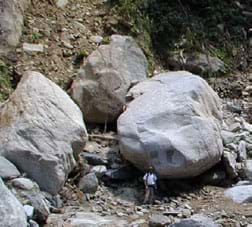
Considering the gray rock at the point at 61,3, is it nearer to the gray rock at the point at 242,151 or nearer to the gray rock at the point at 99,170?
the gray rock at the point at 99,170

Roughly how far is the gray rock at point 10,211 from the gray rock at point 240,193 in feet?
7.14

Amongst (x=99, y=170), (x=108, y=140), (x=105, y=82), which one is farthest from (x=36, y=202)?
(x=105, y=82)

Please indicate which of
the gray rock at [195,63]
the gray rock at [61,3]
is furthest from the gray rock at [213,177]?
the gray rock at [61,3]

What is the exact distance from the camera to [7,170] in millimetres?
5777

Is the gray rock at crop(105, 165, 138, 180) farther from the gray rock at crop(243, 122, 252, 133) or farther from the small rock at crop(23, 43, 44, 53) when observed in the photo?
the small rock at crop(23, 43, 44, 53)

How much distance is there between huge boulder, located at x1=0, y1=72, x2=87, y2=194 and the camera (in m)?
5.92

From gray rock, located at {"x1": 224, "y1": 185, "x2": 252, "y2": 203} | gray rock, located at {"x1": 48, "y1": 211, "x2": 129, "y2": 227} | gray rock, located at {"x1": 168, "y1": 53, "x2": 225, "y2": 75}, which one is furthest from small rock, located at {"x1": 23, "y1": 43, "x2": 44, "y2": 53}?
gray rock, located at {"x1": 224, "y1": 185, "x2": 252, "y2": 203}

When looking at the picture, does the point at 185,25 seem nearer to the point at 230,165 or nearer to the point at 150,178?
the point at 230,165

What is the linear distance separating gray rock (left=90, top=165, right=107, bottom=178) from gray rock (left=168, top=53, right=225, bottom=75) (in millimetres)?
2724

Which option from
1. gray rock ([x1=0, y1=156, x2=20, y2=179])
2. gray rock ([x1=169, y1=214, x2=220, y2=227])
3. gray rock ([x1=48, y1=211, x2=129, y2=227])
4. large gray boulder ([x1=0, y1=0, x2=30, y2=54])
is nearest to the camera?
gray rock ([x1=169, y1=214, x2=220, y2=227])

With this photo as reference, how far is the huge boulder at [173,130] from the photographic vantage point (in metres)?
6.39

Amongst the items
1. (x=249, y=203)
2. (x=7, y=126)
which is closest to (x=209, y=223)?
(x=249, y=203)

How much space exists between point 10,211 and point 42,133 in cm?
130

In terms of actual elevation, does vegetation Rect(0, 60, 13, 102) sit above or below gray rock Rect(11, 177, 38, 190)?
above
